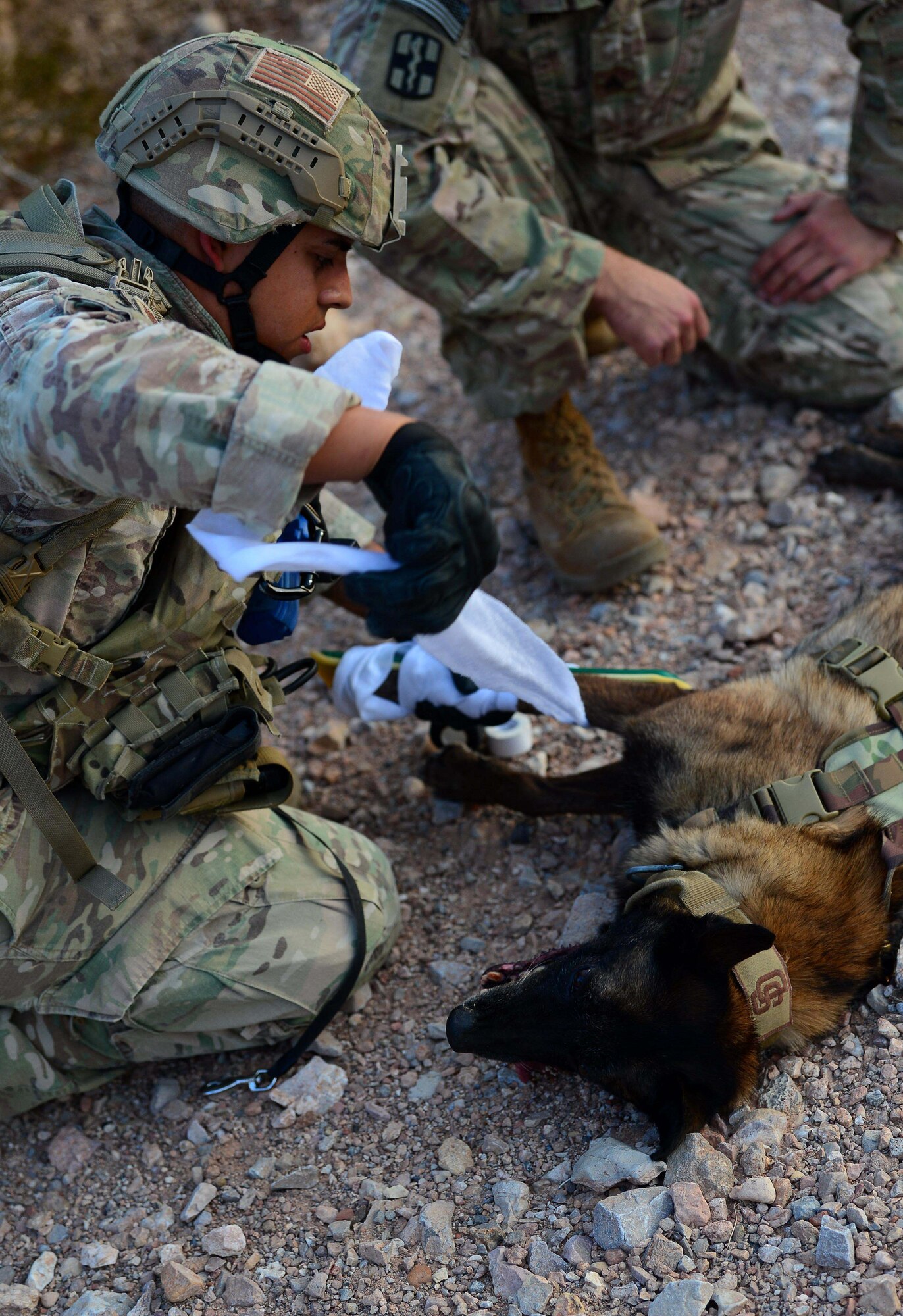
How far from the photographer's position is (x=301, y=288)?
2.35 m

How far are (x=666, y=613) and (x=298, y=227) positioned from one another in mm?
2015

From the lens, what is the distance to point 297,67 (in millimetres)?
2188

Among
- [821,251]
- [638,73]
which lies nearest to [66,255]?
[638,73]

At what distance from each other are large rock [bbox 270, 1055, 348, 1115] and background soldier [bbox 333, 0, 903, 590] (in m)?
1.93

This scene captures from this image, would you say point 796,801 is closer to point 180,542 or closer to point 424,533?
point 424,533

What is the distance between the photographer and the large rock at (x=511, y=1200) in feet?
7.24

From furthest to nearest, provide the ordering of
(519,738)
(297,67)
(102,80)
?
(102,80)
(519,738)
(297,67)

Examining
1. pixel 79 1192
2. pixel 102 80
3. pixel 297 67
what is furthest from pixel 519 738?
pixel 102 80

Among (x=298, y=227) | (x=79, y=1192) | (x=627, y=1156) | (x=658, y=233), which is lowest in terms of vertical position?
(x=79, y=1192)

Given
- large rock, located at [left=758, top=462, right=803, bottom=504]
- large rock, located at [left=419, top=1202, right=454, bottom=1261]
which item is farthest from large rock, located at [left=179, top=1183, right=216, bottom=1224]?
large rock, located at [left=758, top=462, right=803, bottom=504]

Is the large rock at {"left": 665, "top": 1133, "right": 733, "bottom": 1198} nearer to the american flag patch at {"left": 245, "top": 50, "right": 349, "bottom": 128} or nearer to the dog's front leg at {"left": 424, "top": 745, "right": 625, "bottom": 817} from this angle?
the dog's front leg at {"left": 424, "top": 745, "right": 625, "bottom": 817}

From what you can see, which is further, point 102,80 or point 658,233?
point 102,80

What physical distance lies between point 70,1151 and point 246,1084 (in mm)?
414

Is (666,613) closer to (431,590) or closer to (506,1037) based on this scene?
(506,1037)
